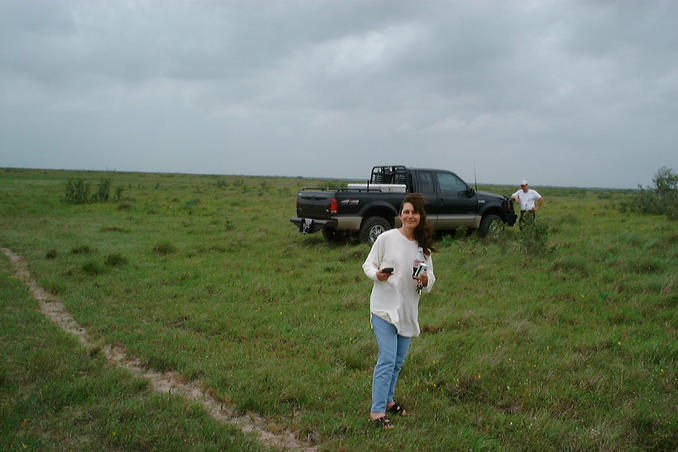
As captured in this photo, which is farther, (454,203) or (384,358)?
(454,203)

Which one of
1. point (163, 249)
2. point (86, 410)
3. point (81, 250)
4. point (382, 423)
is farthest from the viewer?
point (163, 249)

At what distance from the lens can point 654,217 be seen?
59.3 ft

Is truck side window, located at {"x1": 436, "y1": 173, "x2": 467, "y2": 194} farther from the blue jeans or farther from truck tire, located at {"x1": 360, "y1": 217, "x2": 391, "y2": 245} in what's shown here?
the blue jeans

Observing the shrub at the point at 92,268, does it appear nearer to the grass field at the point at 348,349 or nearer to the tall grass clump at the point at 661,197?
the grass field at the point at 348,349

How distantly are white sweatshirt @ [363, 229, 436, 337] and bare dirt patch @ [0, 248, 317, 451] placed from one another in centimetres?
108

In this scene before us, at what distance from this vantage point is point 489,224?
41.0 feet

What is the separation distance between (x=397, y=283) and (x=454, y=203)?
8681mm

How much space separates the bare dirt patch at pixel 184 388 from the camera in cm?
364

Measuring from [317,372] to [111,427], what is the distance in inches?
72.0

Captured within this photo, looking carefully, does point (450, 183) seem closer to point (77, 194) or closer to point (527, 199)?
point (527, 199)

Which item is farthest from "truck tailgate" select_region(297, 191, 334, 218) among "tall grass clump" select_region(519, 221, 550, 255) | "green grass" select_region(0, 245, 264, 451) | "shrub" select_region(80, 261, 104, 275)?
"green grass" select_region(0, 245, 264, 451)

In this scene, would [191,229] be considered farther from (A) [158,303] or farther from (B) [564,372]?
(B) [564,372]

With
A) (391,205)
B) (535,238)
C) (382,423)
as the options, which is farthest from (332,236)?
(382,423)

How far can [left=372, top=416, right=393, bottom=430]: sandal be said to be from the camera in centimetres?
372
